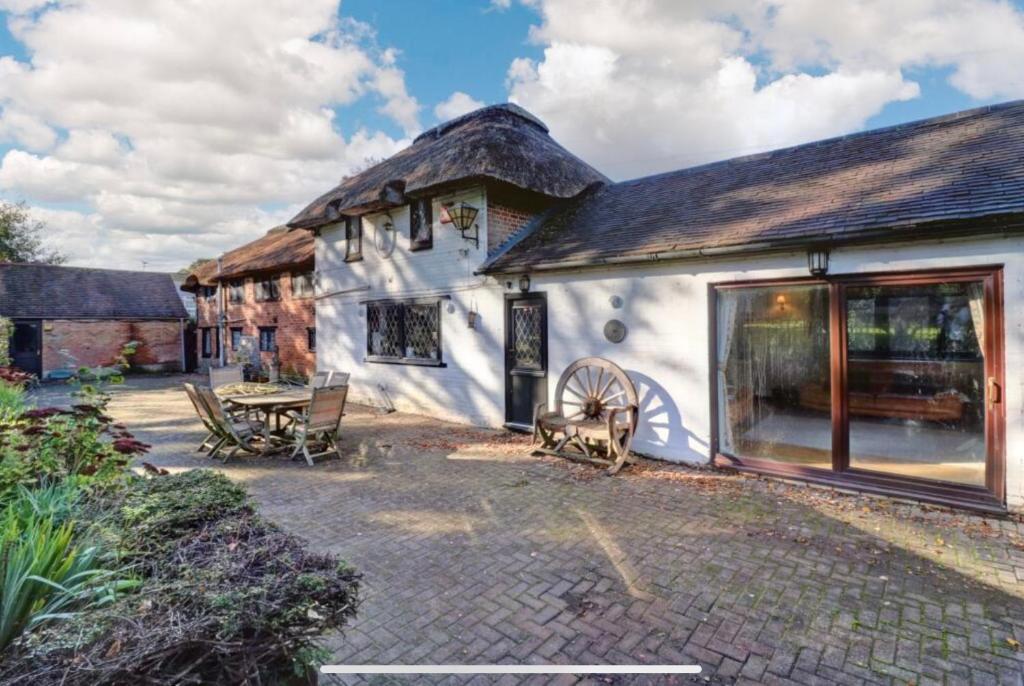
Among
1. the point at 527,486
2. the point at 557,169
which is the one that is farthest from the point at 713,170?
the point at 527,486

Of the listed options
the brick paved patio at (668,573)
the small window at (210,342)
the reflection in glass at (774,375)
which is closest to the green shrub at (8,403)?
the brick paved patio at (668,573)

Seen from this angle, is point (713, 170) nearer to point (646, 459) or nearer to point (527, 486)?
point (646, 459)

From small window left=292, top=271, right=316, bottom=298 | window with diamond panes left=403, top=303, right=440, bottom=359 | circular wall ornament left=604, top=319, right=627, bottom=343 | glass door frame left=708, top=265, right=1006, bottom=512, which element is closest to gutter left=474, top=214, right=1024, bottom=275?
glass door frame left=708, top=265, right=1006, bottom=512

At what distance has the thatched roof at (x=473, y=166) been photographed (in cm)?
863

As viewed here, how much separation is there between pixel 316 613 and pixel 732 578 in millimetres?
2923

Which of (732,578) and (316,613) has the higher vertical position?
(316,613)

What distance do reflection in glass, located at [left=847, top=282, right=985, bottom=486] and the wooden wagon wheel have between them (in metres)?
2.53

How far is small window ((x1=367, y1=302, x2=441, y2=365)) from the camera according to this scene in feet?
31.9

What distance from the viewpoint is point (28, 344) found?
59.9 feet

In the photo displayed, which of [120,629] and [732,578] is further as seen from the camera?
[732,578]

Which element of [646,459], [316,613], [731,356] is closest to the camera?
[316,613]

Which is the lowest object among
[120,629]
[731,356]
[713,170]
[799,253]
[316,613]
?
Result: [316,613]

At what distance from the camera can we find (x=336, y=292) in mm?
11938

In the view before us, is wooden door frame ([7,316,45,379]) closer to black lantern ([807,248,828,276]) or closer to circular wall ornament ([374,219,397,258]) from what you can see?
circular wall ornament ([374,219,397,258])
